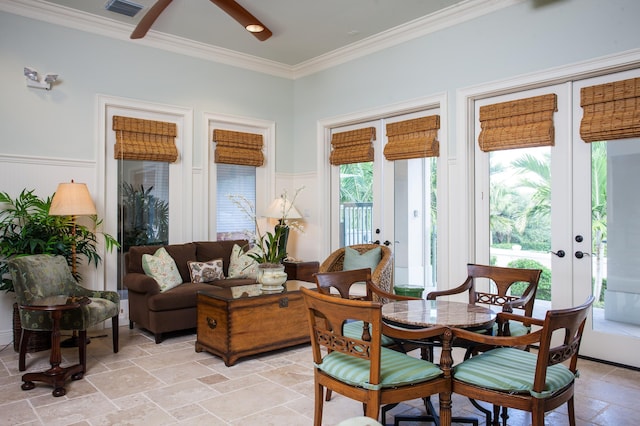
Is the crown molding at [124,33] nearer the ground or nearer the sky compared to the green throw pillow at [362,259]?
nearer the sky

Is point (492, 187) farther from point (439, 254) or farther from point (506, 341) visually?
point (506, 341)

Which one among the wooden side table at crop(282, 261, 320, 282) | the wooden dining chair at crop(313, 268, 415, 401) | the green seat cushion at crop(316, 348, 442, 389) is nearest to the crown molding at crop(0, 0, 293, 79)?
the wooden side table at crop(282, 261, 320, 282)

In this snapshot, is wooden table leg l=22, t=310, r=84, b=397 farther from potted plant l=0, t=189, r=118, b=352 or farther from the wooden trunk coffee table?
the wooden trunk coffee table

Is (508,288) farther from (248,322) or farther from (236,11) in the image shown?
(236,11)

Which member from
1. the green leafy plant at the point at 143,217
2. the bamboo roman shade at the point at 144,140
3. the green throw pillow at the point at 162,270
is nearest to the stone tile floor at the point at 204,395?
the green throw pillow at the point at 162,270

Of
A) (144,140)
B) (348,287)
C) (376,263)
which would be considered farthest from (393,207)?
(144,140)

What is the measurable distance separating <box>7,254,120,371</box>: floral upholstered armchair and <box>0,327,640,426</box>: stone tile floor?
376mm

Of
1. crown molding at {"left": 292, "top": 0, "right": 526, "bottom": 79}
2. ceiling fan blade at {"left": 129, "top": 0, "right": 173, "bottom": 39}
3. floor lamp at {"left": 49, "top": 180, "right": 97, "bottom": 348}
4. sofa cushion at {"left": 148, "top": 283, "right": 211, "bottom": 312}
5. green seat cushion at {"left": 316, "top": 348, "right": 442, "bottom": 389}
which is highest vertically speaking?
crown molding at {"left": 292, "top": 0, "right": 526, "bottom": 79}

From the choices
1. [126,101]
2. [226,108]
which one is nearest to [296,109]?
[226,108]

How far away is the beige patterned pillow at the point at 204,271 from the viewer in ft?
16.6

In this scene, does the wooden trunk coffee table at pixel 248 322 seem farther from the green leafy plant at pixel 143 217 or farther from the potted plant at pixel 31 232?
the green leafy plant at pixel 143 217

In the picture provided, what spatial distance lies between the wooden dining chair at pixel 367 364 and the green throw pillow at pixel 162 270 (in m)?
2.80

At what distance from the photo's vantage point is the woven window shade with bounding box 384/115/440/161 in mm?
5014

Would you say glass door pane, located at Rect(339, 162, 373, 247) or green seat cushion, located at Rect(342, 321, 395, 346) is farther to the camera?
glass door pane, located at Rect(339, 162, 373, 247)
